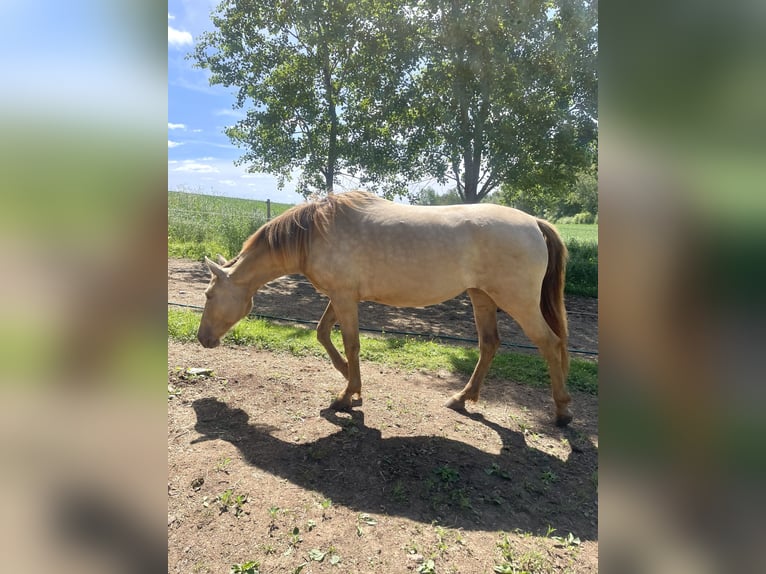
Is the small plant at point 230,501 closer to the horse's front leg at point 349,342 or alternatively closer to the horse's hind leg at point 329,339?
the horse's front leg at point 349,342

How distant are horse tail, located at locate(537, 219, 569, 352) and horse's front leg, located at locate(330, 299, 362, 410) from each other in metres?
1.82

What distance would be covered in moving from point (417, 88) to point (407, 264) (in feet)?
22.7

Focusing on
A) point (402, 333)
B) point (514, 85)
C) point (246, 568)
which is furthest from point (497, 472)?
point (514, 85)

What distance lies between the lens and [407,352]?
5508 millimetres

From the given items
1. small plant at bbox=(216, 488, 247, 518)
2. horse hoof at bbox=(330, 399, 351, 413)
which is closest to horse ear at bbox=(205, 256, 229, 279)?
horse hoof at bbox=(330, 399, 351, 413)

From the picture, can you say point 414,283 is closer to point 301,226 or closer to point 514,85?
point 301,226

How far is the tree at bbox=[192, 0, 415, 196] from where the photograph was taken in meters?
9.28

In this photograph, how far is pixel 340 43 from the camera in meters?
9.33
